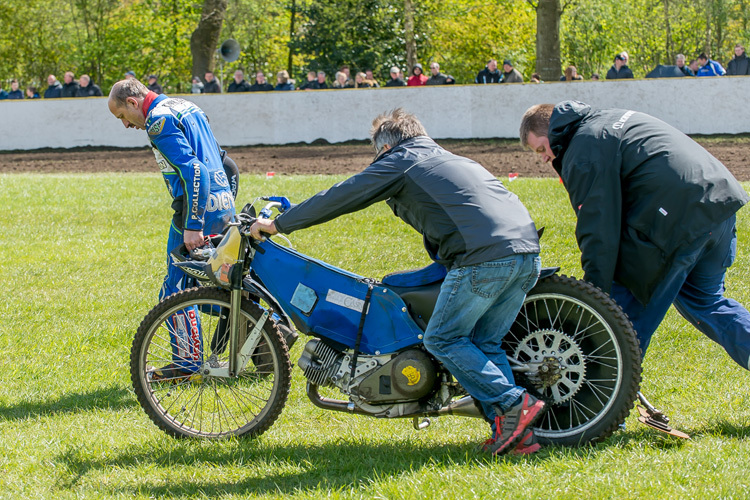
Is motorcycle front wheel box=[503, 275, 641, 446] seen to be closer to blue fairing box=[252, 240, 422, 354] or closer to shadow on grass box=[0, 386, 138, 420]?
blue fairing box=[252, 240, 422, 354]

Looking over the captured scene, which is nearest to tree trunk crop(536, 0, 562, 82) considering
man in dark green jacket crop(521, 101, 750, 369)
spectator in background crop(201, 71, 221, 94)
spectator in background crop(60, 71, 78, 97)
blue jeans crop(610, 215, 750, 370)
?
spectator in background crop(201, 71, 221, 94)

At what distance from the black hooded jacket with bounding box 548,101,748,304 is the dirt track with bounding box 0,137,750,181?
10.7m

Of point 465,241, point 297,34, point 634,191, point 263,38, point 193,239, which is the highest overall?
point 263,38

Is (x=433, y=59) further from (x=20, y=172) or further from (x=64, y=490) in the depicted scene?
(x=64, y=490)

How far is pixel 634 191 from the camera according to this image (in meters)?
4.44

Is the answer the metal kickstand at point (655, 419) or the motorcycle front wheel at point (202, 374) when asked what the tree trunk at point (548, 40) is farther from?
the motorcycle front wheel at point (202, 374)

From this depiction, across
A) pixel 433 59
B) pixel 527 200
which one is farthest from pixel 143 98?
pixel 433 59

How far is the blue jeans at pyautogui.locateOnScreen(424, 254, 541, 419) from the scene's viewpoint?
4.16 m

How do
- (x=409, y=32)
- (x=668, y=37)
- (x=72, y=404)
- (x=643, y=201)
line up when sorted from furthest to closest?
(x=668, y=37) → (x=409, y=32) → (x=72, y=404) → (x=643, y=201)

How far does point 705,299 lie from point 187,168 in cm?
315

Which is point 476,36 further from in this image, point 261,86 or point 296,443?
point 296,443

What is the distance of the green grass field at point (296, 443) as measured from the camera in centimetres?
391

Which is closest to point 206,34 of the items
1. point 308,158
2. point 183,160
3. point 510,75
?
point 510,75

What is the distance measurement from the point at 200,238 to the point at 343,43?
29.5 meters
